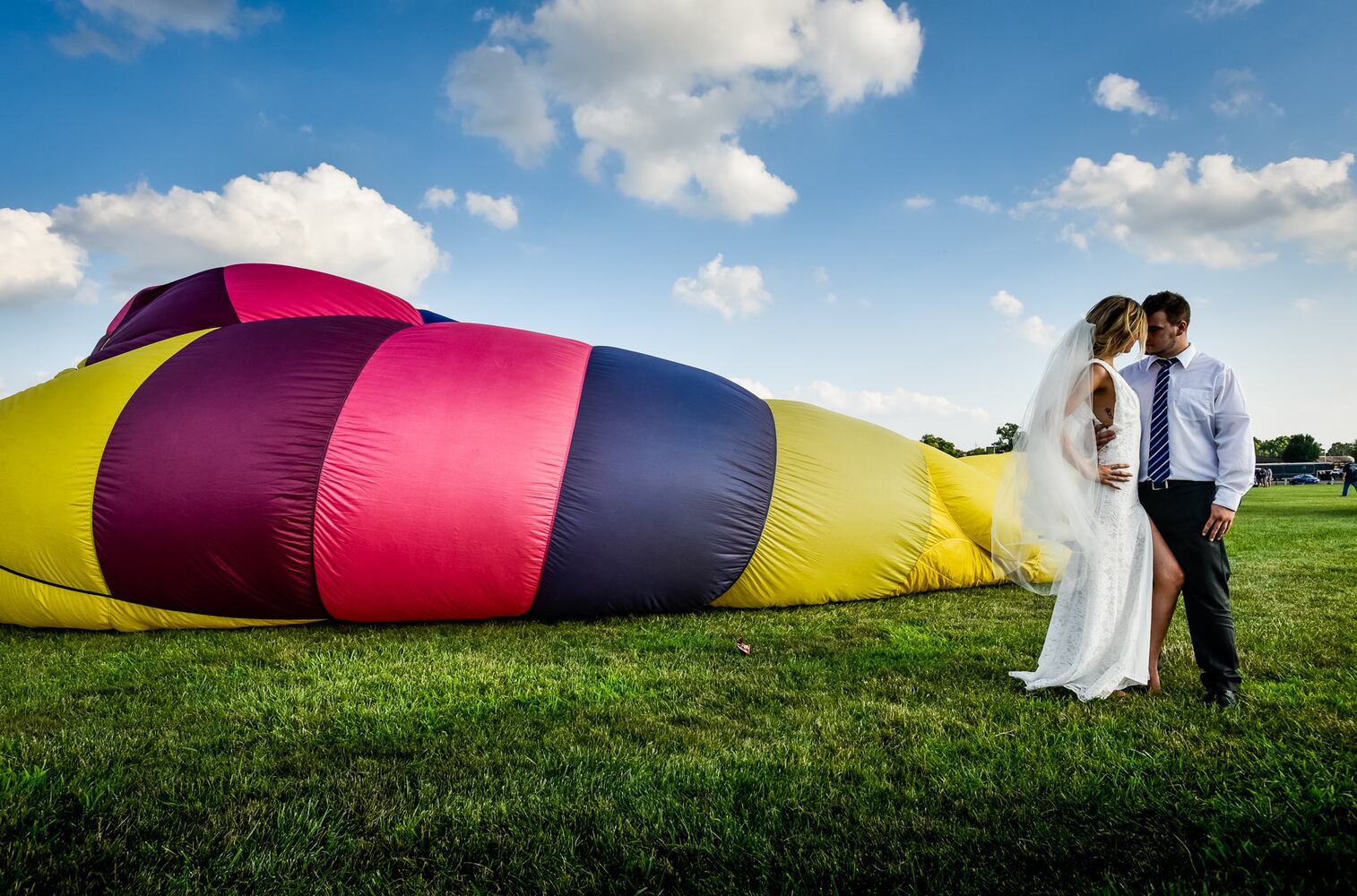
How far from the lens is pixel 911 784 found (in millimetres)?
2396

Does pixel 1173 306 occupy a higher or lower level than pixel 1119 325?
higher

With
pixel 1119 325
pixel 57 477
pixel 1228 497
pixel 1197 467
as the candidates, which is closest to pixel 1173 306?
pixel 1119 325

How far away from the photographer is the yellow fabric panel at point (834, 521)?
213 inches

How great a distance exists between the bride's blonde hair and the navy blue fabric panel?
2.57m

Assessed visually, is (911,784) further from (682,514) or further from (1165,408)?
(682,514)

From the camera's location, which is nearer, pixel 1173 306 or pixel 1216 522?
pixel 1216 522

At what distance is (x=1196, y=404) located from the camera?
10.7 feet

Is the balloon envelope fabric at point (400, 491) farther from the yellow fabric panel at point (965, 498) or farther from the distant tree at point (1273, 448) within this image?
the distant tree at point (1273, 448)

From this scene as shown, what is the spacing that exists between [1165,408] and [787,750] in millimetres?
2182

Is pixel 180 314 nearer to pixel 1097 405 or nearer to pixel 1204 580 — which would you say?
pixel 1097 405

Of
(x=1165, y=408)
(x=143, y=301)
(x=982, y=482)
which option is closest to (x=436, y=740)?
(x=1165, y=408)

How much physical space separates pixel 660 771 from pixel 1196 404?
264cm

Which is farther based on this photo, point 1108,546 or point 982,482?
point 982,482

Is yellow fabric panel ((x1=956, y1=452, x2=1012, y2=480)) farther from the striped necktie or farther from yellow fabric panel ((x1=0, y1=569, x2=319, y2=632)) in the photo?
yellow fabric panel ((x1=0, y1=569, x2=319, y2=632))
